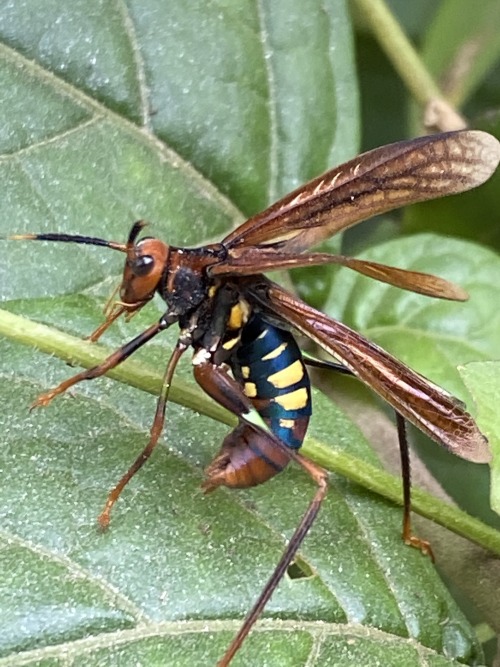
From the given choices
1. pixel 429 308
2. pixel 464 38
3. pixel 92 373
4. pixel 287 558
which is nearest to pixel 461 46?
pixel 464 38

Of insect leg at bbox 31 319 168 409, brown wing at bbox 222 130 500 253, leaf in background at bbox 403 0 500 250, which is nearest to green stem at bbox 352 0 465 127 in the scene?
leaf in background at bbox 403 0 500 250

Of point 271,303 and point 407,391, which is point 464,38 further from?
point 407,391

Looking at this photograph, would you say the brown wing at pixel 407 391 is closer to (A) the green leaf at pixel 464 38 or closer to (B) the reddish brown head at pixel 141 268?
(B) the reddish brown head at pixel 141 268

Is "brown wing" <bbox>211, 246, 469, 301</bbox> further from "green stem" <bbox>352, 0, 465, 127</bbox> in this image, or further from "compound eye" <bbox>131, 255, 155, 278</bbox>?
"green stem" <bbox>352, 0, 465, 127</bbox>

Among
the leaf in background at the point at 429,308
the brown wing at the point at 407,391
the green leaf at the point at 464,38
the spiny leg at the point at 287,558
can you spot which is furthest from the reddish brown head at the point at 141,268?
the green leaf at the point at 464,38

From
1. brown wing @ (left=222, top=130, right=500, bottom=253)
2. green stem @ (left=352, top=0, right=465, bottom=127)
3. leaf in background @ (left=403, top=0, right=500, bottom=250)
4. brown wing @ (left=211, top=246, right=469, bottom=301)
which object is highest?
leaf in background @ (left=403, top=0, right=500, bottom=250)

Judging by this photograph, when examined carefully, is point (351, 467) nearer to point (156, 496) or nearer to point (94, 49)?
point (156, 496)
